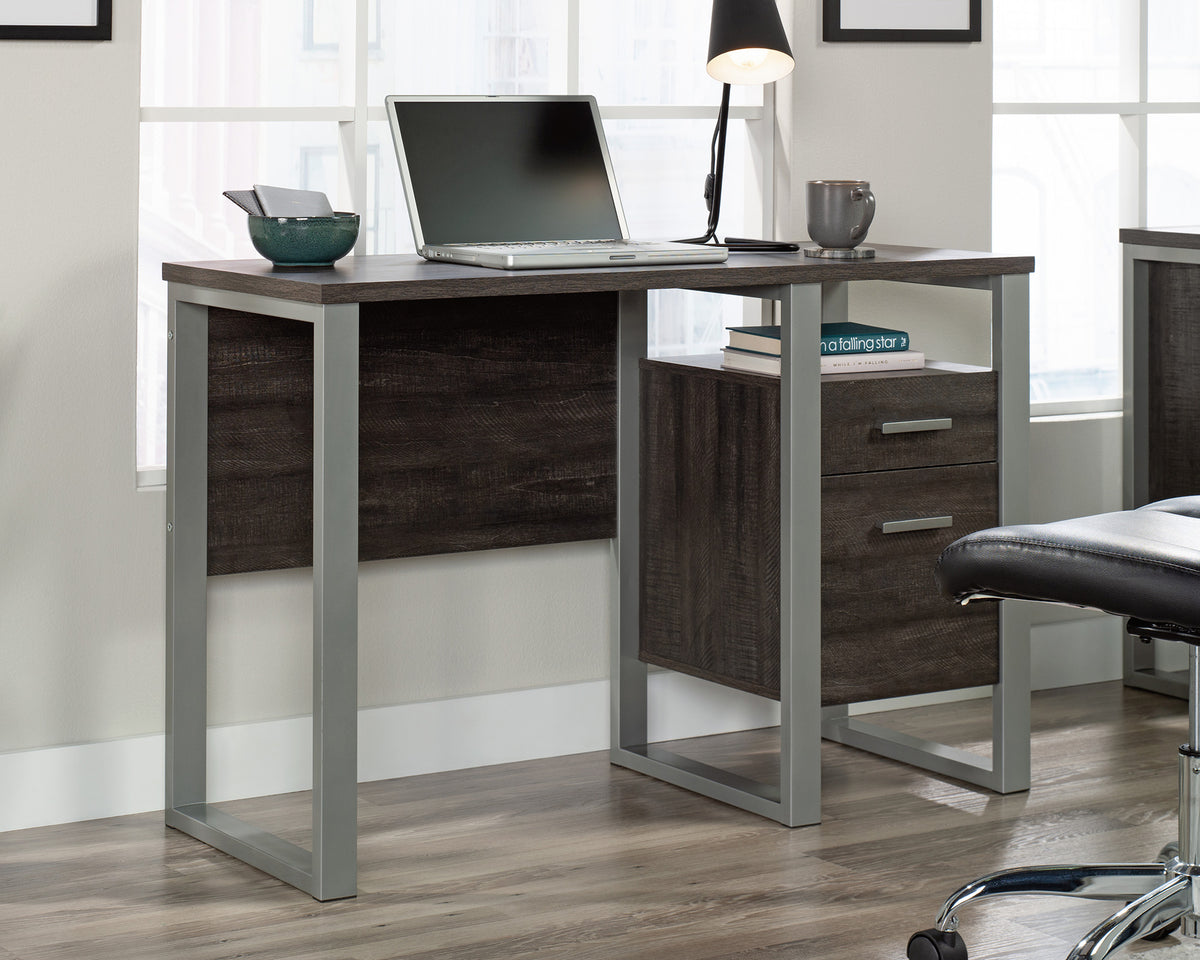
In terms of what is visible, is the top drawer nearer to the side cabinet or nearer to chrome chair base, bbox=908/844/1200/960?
the side cabinet

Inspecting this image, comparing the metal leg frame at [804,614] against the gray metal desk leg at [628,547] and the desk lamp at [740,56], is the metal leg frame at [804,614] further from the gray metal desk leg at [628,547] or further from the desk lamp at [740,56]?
the desk lamp at [740,56]

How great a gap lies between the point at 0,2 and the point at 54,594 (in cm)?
90

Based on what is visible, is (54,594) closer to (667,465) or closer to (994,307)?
(667,465)

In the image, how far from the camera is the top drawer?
2.79m

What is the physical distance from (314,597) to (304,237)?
1.71 ft

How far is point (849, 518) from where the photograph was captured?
2.82 meters

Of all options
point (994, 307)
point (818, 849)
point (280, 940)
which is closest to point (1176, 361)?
point (994, 307)

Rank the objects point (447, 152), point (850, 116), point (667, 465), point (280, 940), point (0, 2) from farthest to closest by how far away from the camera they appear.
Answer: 1. point (850, 116)
2. point (667, 465)
3. point (447, 152)
4. point (0, 2)
5. point (280, 940)

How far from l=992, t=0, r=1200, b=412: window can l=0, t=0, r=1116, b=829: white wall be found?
1245 mm

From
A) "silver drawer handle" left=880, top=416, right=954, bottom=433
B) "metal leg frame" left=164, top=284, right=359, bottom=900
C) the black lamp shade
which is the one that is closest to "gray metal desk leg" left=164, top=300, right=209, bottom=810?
"metal leg frame" left=164, top=284, right=359, bottom=900

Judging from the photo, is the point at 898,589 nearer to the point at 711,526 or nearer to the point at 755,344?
the point at 711,526

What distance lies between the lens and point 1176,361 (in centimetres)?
356

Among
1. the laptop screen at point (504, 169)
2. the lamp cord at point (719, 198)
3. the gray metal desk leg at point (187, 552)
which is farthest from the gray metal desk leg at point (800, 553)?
the gray metal desk leg at point (187, 552)

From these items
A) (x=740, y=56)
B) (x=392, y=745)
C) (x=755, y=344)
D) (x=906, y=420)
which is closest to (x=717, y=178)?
(x=740, y=56)
